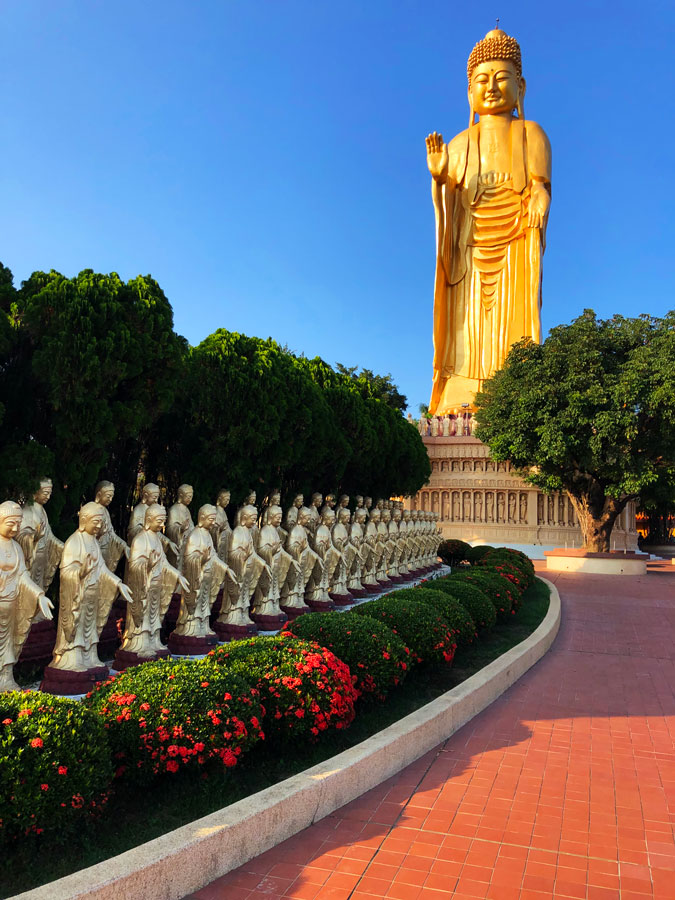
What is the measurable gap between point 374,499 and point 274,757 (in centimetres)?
1297

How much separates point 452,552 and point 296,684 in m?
18.0

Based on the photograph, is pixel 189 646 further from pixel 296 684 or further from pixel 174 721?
pixel 174 721

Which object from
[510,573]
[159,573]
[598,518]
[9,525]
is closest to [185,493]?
[159,573]

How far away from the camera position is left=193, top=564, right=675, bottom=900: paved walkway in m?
3.69

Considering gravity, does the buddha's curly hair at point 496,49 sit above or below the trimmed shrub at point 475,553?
above

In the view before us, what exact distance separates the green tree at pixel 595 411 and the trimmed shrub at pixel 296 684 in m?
16.4

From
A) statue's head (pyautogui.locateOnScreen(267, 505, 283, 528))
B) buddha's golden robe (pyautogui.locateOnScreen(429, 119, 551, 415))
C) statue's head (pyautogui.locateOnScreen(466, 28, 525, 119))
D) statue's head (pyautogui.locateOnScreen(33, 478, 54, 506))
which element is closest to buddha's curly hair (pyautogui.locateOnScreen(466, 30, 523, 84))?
statue's head (pyautogui.locateOnScreen(466, 28, 525, 119))

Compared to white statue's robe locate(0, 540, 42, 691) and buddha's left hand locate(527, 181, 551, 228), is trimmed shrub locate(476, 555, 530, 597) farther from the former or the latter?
buddha's left hand locate(527, 181, 551, 228)

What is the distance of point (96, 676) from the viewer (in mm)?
6121

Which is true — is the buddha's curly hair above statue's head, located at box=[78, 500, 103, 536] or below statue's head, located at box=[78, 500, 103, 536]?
above

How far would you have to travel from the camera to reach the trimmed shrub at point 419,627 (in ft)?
23.8

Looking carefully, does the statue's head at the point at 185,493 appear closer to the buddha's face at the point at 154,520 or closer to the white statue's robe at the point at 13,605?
the buddha's face at the point at 154,520

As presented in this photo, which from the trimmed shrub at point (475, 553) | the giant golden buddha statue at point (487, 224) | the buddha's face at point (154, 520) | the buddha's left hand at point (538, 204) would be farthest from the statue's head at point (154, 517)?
the buddha's left hand at point (538, 204)

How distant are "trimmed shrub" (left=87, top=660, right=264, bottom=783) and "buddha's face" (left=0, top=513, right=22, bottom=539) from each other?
1.59 metres
